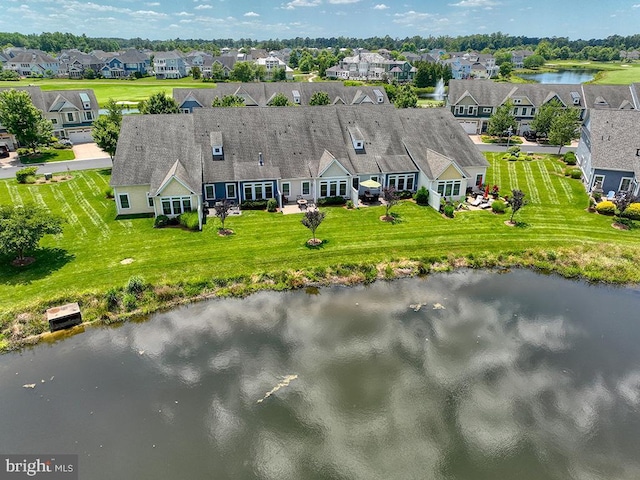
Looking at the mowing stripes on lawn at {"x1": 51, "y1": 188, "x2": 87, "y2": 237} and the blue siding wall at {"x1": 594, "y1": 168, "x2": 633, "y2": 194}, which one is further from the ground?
the blue siding wall at {"x1": 594, "y1": 168, "x2": 633, "y2": 194}

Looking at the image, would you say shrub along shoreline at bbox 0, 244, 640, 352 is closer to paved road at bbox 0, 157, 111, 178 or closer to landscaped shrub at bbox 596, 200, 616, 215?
landscaped shrub at bbox 596, 200, 616, 215

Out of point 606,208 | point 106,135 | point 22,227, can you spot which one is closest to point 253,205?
point 22,227

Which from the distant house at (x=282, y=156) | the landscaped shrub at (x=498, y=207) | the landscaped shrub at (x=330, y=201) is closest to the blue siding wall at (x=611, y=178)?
the distant house at (x=282, y=156)

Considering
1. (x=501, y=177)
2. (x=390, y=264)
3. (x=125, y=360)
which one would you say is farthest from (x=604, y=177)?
(x=125, y=360)

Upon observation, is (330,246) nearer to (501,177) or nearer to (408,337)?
(408,337)

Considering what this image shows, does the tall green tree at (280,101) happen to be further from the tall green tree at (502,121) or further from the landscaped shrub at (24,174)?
the landscaped shrub at (24,174)

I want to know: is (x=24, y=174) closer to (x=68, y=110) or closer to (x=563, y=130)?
(x=68, y=110)

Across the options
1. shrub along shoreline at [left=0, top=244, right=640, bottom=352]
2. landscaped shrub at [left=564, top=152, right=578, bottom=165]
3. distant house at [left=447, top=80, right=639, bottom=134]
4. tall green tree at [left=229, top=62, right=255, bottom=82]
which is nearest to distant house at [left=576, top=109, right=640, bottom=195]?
landscaped shrub at [left=564, top=152, right=578, bottom=165]
